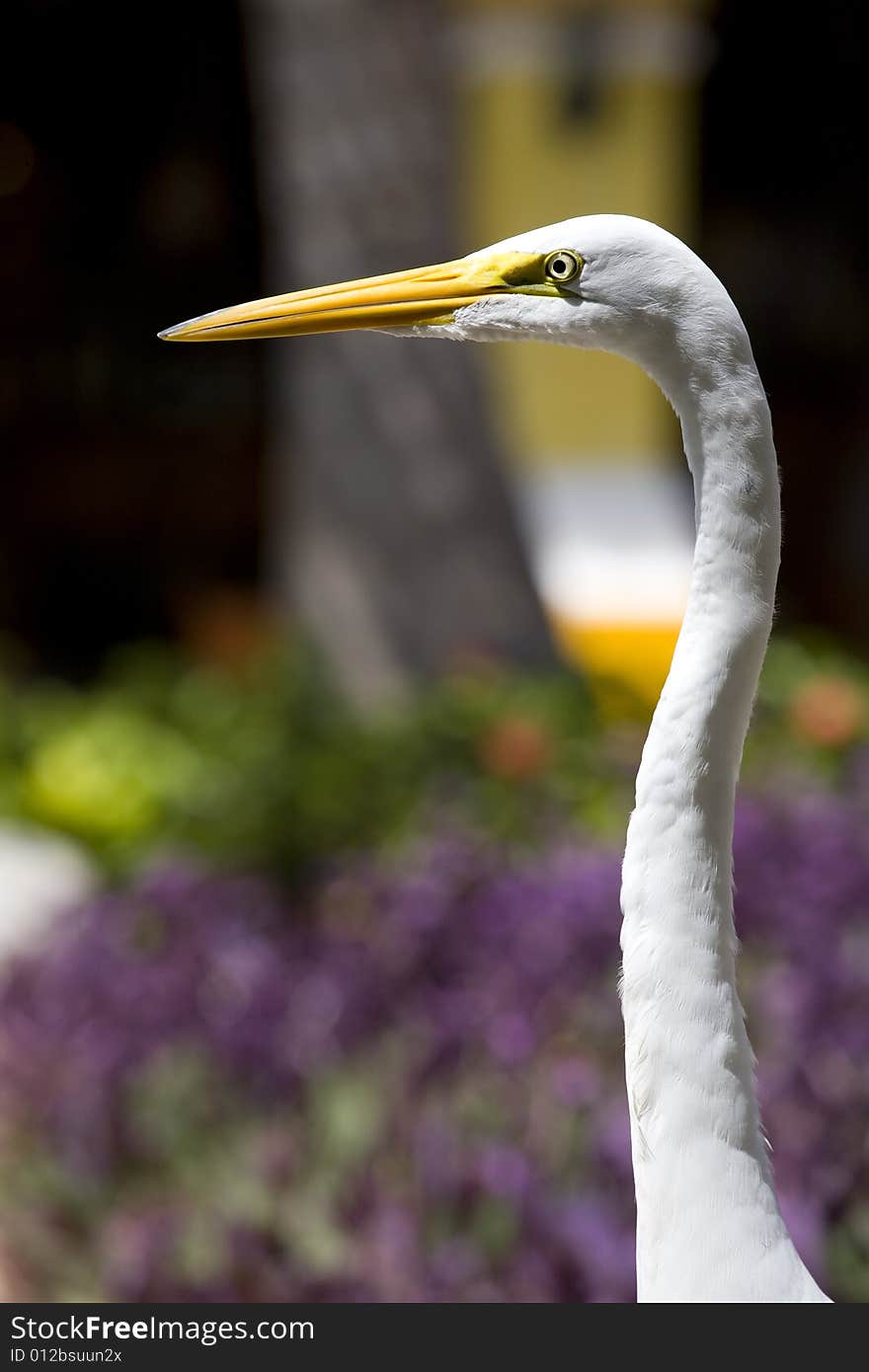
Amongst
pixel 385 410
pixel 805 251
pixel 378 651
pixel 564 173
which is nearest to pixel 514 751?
pixel 378 651

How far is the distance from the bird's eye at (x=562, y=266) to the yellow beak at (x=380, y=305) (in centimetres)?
2

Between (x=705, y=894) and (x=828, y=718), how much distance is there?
3331mm

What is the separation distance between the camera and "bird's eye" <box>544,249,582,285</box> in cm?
154

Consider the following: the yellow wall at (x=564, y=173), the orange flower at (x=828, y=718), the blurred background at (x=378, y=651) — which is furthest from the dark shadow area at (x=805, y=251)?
the orange flower at (x=828, y=718)

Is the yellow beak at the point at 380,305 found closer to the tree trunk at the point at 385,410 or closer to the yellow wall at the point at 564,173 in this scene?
the tree trunk at the point at 385,410

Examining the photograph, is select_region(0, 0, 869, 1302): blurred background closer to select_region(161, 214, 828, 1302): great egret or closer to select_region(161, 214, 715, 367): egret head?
select_region(161, 214, 828, 1302): great egret

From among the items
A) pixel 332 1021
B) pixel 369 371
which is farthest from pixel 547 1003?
pixel 369 371

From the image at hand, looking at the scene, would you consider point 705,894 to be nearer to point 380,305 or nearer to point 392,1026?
point 380,305

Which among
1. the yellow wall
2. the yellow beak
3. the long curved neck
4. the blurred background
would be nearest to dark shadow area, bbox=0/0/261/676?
the blurred background

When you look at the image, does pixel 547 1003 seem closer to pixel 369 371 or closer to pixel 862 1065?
pixel 862 1065

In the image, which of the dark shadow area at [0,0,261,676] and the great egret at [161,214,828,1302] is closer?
the great egret at [161,214,828,1302]

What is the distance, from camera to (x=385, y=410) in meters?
5.71

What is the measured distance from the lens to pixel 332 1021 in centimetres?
330

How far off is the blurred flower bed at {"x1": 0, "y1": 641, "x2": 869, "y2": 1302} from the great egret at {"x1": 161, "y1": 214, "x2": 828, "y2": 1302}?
984 mm
